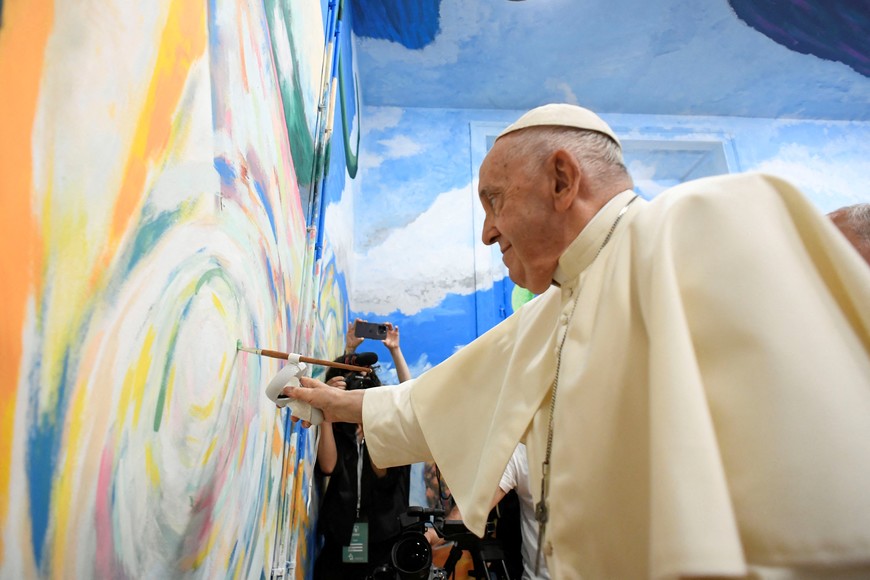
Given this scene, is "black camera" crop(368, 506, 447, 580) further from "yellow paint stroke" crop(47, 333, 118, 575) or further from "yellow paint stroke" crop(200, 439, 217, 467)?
"yellow paint stroke" crop(47, 333, 118, 575)

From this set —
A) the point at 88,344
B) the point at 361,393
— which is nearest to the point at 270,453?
the point at 361,393

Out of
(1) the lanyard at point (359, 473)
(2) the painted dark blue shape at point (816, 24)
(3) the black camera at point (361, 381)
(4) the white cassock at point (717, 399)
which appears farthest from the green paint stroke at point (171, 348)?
(2) the painted dark blue shape at point (816, 24)

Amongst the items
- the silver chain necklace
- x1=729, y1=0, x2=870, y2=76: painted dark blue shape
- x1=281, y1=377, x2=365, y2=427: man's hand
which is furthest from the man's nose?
x1=729, y1=0, x2=870, y2=76: painted dark blue shape

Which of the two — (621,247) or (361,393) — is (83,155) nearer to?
(621,247)

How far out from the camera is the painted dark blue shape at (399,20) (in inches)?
137

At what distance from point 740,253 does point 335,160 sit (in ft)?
7.32

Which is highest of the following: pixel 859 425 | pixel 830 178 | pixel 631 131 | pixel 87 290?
pixel 631 131

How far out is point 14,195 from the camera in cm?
41

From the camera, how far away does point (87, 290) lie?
519mm

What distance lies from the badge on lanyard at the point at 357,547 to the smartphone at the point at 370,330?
862mm

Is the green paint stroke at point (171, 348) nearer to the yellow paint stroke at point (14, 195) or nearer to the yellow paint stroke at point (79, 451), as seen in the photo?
the yellow paint stroke at point (79, 451)

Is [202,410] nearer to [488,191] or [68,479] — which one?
[68,479]

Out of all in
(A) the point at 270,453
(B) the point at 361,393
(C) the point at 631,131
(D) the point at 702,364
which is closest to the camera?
(D) the point at 702,364

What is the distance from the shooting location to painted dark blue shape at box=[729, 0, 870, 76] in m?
3.72
